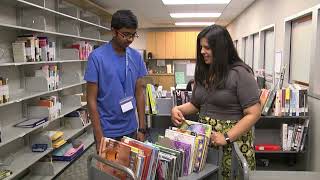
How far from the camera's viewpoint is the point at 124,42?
1.93m

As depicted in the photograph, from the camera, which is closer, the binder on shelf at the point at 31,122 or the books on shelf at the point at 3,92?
the books on shelf at the point at 3,92

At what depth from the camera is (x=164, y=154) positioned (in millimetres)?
1353

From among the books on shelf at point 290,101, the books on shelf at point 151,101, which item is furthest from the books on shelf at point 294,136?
the books on shelf at point 151,101

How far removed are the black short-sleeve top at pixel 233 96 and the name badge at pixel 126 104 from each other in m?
0.56

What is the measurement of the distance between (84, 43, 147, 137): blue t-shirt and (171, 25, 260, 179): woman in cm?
46

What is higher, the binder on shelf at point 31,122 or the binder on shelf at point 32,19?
the binder on shelf at point 32,19

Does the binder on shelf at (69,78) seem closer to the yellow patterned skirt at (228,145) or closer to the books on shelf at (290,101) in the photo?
the books on shelf at (290,101)

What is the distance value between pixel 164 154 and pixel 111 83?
755 mm

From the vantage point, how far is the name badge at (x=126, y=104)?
1995 mm

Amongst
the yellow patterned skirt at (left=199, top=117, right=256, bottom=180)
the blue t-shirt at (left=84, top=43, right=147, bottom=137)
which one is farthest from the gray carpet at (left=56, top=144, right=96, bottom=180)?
the yellow patterned skirt at (left=199, top=117, right=256, bottom=180)

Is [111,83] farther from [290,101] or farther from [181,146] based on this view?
[290,101]

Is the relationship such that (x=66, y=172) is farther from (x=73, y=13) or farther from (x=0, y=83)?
(x=73, y=13)

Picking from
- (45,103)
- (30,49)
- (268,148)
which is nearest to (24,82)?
(45,103)

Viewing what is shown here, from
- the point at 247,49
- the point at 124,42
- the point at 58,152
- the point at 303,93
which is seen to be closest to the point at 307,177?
the point at 124,42
